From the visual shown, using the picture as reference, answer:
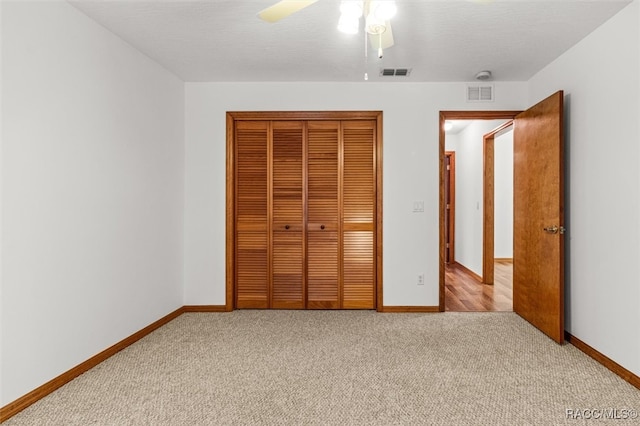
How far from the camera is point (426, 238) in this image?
11.3ft

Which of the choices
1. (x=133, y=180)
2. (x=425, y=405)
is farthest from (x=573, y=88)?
(x=133, y=180)

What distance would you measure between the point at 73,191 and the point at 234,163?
1578mm

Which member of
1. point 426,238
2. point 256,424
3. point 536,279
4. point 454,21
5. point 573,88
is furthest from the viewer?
point 426,238

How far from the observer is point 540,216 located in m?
2.89

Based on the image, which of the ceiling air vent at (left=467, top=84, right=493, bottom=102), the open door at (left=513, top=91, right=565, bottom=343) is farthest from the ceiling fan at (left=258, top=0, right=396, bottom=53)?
the ceiling air vent at (left=467, top=84, right=493, bottom=102)

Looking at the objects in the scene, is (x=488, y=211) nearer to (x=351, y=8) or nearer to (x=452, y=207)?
(x=452, y=207)

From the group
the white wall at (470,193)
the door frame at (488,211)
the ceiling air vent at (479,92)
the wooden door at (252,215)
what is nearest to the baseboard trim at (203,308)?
the wooden door at (252,215)

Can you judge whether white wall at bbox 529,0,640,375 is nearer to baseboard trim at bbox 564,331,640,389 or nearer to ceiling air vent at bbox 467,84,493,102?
baseboard trim at bbox 564,331,640,389

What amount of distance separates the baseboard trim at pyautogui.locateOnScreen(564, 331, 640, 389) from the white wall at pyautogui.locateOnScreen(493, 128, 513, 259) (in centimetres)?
427

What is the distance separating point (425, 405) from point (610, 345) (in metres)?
1.48

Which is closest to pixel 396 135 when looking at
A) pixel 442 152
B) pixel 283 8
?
pixel 442 152

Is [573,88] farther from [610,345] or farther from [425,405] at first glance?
[425,405]

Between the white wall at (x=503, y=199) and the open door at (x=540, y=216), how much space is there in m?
3.66

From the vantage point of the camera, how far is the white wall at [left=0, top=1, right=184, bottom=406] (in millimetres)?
1801
